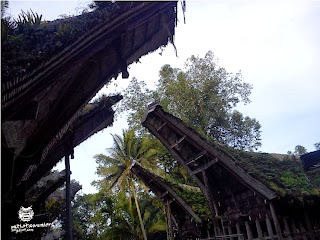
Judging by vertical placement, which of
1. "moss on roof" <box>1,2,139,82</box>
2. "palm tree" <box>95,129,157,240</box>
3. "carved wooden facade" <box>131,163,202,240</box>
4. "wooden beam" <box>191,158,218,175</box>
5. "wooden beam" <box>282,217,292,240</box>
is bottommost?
"wooden beam" <box>282,217,292,240</box>

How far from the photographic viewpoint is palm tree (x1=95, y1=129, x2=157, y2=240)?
22.5 m

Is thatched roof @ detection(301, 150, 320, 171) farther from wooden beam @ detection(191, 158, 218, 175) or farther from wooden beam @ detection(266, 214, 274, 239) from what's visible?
wooden beam @ detection(191, 158, 218, 175)

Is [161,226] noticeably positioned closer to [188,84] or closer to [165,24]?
[188,84]

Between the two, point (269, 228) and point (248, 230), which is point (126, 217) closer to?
point (248, 230)

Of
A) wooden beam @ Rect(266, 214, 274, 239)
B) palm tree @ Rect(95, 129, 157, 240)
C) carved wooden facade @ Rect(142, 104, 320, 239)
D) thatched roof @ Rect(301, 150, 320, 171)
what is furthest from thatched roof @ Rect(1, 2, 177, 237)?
palm tree @ Rect(95, 129, 157, 240)

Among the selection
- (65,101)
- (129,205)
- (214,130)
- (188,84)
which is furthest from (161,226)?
(65,101)

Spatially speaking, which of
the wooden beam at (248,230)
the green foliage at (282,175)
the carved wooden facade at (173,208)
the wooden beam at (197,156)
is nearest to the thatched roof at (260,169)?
the green foliage at (282,175)

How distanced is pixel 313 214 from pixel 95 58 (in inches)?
345

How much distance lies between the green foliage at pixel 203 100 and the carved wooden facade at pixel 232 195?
412 inches

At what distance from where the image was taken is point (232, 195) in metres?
9.73

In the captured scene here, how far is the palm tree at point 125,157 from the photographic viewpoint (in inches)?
887

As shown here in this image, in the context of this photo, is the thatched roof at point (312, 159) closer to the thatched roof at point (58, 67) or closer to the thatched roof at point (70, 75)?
the thatched roof at point (58, 67)

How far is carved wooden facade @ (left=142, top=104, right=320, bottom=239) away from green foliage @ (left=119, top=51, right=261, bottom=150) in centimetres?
1045

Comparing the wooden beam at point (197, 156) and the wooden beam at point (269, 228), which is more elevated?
the wooden beam at point (197, 156)
